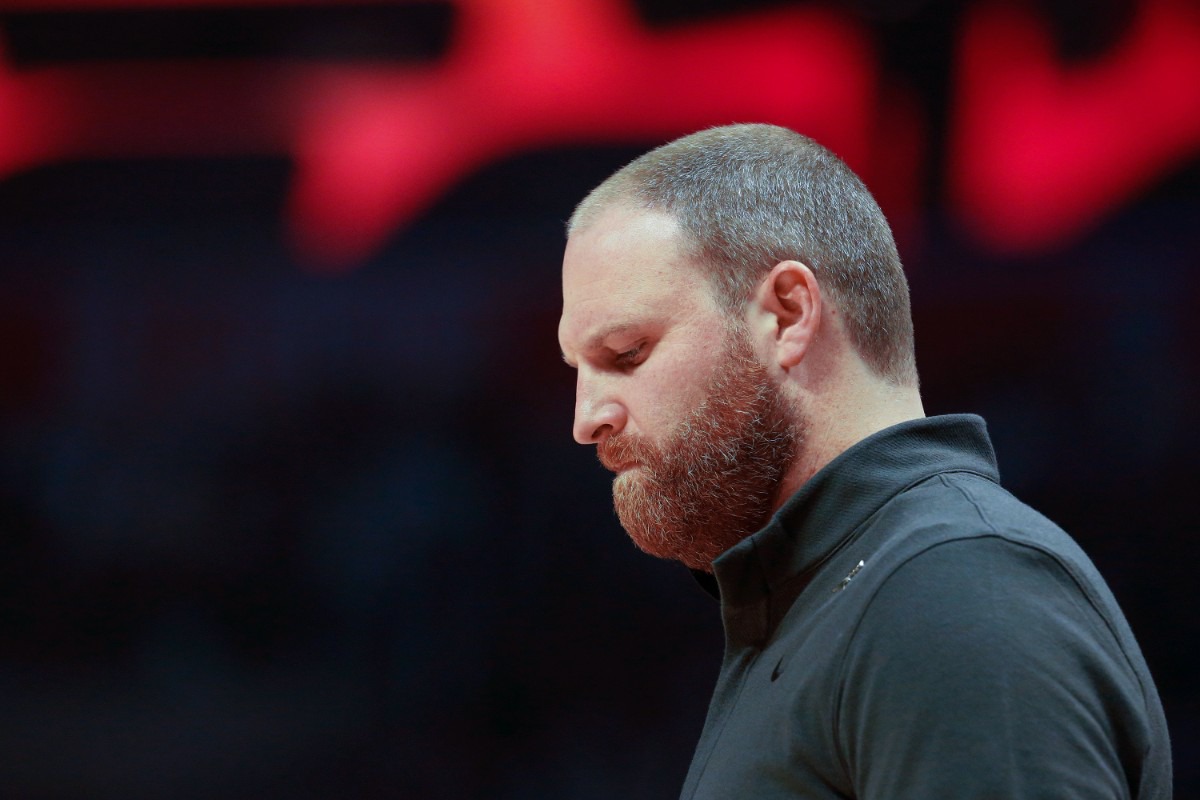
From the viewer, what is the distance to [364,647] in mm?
1885

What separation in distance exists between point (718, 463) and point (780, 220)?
201mm

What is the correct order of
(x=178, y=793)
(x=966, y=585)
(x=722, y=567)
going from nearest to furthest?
(x=966, y=585)
(x=722, y=567)
(x=178, y=793)

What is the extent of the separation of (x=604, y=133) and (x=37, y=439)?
1.01 metres

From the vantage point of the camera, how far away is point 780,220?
3.17 ft

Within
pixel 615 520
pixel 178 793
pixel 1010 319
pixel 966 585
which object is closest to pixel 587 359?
pixel 966 585

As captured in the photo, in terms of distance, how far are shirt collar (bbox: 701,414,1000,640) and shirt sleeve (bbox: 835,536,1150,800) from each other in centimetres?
14

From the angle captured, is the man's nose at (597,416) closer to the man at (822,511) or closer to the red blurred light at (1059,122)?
the man at (822,511)

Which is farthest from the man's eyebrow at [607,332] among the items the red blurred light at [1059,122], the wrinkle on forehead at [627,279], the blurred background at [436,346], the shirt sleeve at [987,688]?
the red blurred light at [1059,122]

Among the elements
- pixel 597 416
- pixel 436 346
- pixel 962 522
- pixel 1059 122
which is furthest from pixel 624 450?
pixel 1059 122

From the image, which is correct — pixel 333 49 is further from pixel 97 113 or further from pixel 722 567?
pixel 722 567

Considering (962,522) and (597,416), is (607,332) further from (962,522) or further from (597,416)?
(962,522)

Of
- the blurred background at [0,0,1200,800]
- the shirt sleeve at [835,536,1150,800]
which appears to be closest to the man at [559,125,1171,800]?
the shirt sleeve at [835,536,1150,800]

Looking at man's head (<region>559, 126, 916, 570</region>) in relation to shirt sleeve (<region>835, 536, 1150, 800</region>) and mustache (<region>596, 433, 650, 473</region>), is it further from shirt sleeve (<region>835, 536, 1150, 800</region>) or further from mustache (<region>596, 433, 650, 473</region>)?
shirt sleeve (<region>835, 536, 1150, 800</region>)

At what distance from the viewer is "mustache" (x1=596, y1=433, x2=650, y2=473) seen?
37.2 inches
